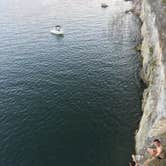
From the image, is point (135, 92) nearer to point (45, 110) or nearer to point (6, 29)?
point (45, 110)

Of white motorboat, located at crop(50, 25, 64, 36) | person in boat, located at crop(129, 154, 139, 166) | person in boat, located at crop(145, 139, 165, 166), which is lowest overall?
person in boat, located at crop(129, 154, 139, 166)

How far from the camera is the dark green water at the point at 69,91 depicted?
4509 centimetres

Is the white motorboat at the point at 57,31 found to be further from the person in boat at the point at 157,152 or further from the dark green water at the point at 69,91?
the person in boat at the point at 157,152

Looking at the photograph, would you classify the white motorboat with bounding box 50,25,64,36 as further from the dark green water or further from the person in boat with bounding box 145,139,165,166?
the person in boat with bounding box 145,139,165,166

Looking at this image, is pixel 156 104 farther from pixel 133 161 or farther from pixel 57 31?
pixel 57 31

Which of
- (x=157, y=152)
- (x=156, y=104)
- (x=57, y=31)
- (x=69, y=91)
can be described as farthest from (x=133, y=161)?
(x=57, y=31)

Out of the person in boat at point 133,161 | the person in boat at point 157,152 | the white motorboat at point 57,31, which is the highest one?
the white motorboat at point 57,31

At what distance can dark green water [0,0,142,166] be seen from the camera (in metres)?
45.1

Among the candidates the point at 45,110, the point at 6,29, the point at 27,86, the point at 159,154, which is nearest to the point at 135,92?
the point at 45,110

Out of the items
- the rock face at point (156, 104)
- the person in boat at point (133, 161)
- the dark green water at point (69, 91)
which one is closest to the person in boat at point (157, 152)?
the rock face at point (156, 104)

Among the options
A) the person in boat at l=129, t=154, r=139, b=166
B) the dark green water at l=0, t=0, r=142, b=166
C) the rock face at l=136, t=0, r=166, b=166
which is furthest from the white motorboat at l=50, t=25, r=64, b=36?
the person in boat at l=129, t=154, r=139, b=166

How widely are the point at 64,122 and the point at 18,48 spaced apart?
3859cm

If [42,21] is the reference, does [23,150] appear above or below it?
below

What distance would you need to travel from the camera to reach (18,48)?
82.1 m
